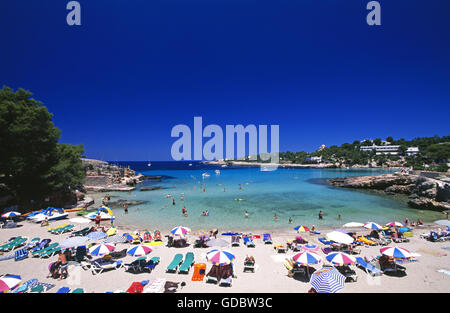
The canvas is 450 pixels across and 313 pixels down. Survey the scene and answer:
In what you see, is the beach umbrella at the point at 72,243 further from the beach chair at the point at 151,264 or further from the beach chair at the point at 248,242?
the beach chair at the point at 248,242

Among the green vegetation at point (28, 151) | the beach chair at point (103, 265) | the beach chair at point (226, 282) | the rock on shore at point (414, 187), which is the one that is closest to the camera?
the beach chair at point (226, 282)

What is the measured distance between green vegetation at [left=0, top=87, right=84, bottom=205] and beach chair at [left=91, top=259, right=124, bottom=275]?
17.8 meters

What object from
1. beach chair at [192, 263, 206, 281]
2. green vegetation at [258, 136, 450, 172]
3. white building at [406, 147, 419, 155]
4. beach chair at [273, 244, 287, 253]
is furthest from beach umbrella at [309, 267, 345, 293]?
→ white building at [406, 147, 419, 155]

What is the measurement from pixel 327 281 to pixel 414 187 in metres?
38.1

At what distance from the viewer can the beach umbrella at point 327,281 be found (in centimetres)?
827

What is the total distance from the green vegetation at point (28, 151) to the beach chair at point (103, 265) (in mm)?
17797

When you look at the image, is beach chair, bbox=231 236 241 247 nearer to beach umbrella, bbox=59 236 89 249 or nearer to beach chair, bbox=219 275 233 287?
beach chair, bbox=219 275 233 287

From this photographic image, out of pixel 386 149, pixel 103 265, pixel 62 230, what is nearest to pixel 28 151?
pixel 62 230

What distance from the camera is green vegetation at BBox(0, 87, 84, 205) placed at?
2170 cm

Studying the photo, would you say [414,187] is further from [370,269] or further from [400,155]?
[400,155]

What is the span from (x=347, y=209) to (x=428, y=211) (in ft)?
28.3

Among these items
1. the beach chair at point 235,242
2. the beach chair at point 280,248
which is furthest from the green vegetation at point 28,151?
the beach chair at point 280,248
